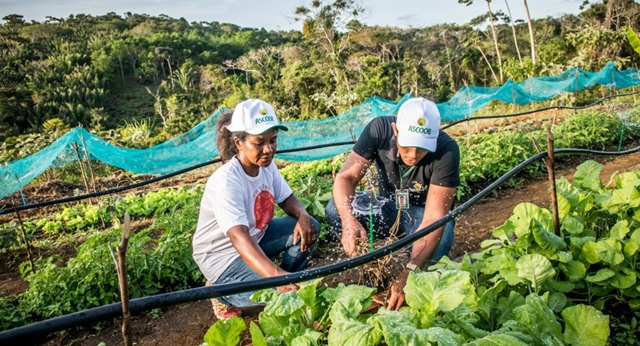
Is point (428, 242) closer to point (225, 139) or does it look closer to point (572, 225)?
point (572, 225)

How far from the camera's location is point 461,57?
3369 centimetres

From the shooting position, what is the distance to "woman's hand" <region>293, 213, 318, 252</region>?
2680 millimetres

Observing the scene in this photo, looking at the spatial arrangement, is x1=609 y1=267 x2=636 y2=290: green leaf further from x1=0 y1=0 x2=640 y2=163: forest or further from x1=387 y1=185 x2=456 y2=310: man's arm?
x1=0 y1=0 x2=640 y2=163: forest

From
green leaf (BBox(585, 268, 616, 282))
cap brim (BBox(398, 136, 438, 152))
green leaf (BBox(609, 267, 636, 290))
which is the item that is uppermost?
cap brim (BBox(398, 136, 438, 152))

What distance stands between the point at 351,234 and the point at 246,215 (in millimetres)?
587

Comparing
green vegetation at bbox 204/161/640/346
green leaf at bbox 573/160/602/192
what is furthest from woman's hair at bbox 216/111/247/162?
green leaf at bbox 573/160/602/192

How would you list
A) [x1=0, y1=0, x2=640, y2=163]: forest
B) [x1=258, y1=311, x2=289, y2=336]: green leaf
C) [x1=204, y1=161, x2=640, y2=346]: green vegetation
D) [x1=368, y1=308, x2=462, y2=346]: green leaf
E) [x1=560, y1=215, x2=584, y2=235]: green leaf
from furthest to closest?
1. [x1=0, y1=0, x2=640, y2=163]: forest
2. [x1=560, y1=215, x2=584, y2=235]: green leaf
3. [x1=258, y1=311, x2=289, y2=336]: green leaf
4. [x1=204, y1=161, x2=640, y2=346]: green vegetation
5. [x1=368, y1=308, x2=462, y2=346]: green leaf

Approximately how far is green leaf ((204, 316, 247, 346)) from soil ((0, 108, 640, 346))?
3.56 feet

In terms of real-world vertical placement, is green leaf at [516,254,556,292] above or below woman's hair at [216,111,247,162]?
below

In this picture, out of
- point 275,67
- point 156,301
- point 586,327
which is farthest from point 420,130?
point 275,67

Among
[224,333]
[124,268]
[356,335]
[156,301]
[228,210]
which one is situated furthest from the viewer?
[228,210]

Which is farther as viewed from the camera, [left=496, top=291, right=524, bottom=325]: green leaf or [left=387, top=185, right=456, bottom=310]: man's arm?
[left=387, top=185, right=456, bottom=310]: man's arm

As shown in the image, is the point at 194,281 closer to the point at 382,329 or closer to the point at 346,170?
the point at 346,170

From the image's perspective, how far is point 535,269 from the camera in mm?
1667
